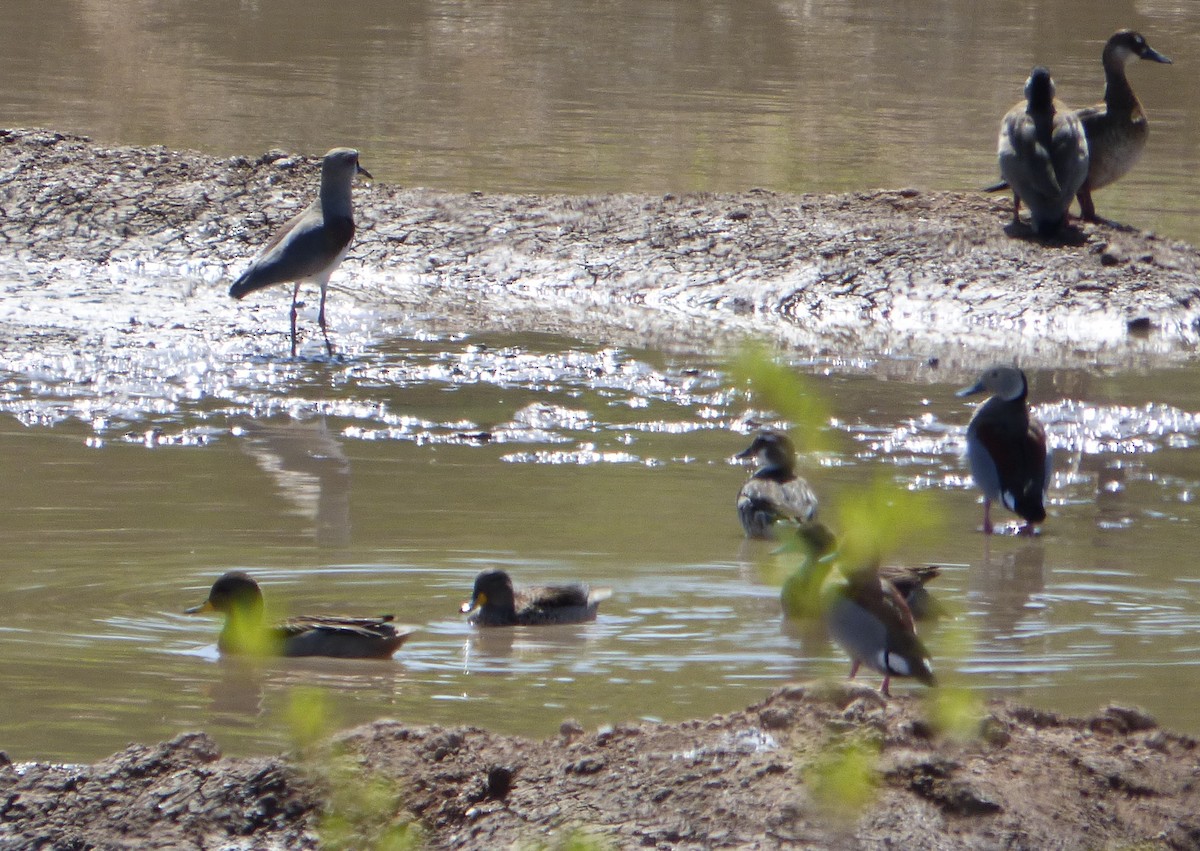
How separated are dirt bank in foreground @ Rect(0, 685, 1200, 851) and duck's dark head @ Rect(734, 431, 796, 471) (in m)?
3.30

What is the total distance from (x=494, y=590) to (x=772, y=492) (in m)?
1.47

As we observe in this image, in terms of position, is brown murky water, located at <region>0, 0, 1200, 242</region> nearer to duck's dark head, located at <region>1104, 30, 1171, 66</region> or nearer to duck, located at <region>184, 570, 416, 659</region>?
duck's dark head, located at <region>1104, 30, 1171, 66</region>

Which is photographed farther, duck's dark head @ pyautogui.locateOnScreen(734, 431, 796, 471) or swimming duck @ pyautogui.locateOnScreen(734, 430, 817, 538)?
duck's dark head @ pyautogui.locateOnScreen(734, 431, 796, 471)

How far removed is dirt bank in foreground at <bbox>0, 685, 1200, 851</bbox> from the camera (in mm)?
3947

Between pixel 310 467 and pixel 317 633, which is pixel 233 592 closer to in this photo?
pixel 317 633

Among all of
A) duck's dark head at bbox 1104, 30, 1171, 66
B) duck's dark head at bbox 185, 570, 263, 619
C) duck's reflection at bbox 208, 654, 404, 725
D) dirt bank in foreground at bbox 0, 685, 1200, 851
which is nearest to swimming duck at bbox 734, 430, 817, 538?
duck's reflection at bbox 208, 654, 404, 725

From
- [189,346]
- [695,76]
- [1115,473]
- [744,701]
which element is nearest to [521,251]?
[189,346]

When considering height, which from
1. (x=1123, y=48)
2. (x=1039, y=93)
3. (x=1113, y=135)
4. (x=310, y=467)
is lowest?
(x=310, y=467)

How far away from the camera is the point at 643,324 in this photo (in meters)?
11.3

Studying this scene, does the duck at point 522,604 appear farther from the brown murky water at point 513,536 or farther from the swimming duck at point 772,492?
the swimming duck at point 772,492

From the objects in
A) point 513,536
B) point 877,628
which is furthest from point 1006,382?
point 877,628

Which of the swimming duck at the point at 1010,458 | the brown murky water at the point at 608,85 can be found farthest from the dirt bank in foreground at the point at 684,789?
the brown murky water at the point at 608,85

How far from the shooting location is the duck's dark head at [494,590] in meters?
6.35

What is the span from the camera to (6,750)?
4.80 metres
